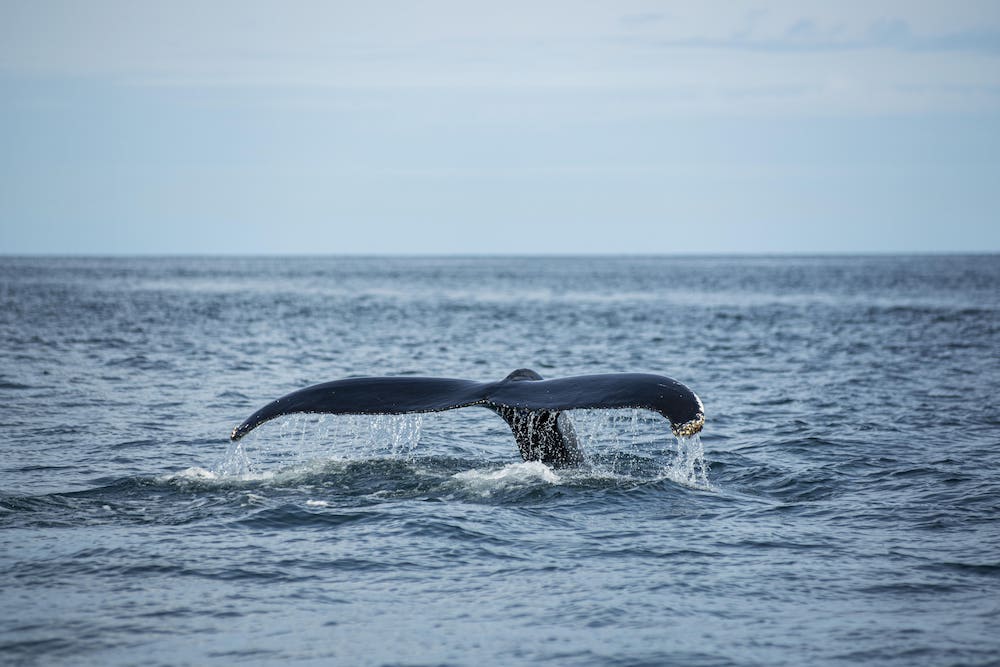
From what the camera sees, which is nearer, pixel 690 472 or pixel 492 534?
pixel 492 534

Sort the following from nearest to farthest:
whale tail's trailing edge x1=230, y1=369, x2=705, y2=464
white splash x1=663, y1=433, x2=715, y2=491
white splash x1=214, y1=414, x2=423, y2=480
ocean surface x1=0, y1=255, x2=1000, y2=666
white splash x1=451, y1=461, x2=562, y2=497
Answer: ocean surface x1=0, y1=255, x2=1000, y2=666 < whale tail's trailing edge x1=230, y1=369, x2=705, y2=464 < white splash x1=451, y1=461, x2=562, y2=497 < white splash x1=663, y1=433, x2=715, y2=491 < white splash x1=214, y1=414, x2=423, y2=480

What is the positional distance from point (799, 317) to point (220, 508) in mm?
39508

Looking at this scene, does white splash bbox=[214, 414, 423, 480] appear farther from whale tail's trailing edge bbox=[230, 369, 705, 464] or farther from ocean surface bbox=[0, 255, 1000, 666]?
whale tail's trailing edge bbox=[230, 369, 705, 464]

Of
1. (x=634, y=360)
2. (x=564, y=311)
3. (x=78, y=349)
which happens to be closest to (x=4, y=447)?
(x=78, y=349)

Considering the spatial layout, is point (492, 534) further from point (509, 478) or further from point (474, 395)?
point (509, 478)

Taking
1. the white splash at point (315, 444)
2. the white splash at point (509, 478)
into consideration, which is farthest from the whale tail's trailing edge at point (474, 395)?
the white splash at point (315, 444)

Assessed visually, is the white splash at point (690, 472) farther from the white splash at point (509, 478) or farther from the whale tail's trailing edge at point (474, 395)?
the whale tail's trailing edge at point (474, 395)

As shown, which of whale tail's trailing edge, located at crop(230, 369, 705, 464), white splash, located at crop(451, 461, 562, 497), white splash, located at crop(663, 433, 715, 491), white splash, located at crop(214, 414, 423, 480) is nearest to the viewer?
whale tail's trailing edge, located at crop(230, 369, 705, 464)

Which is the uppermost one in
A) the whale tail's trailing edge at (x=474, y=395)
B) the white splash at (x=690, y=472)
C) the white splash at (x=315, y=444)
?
the whale tail's trailing edge at (x=474, y=395)

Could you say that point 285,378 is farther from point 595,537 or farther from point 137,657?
point 137,657

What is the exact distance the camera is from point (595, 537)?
8.85 m

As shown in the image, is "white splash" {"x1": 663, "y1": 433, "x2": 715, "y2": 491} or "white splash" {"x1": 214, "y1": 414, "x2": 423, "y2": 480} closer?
"white splash" {"x1": 663, "y1": 433, "x2": 715, "y2": 491}

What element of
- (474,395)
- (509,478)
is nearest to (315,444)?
(509,478)

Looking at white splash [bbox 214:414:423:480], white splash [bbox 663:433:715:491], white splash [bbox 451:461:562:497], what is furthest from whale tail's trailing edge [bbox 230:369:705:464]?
white splash [bbox 214:414:423:480]
